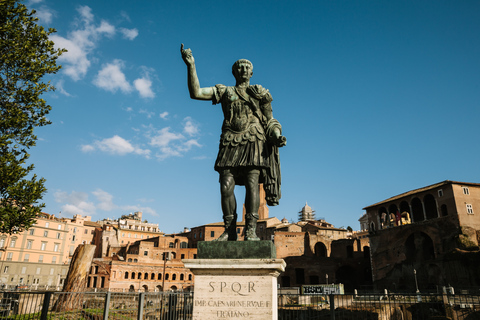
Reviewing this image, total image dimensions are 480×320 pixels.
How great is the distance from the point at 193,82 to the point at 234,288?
2732 mm

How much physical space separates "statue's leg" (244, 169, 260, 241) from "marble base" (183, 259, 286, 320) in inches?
17.9

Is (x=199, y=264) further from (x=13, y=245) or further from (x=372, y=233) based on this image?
(x=13, y=245)

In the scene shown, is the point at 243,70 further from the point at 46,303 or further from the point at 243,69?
the point at 46,303

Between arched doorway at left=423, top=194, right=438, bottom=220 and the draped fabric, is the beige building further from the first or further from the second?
arched doorway at left=423, top=194, right=438, bottom=220

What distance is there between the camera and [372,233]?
161 ft

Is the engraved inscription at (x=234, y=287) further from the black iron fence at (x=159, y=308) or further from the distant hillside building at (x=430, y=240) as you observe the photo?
the distant hillside building at (x=430, y=240)

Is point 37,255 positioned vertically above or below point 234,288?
above

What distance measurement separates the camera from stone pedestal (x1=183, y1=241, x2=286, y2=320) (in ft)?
12.4

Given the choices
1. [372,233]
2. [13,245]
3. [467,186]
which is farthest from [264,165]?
[13,245]

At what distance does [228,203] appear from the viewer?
451cm

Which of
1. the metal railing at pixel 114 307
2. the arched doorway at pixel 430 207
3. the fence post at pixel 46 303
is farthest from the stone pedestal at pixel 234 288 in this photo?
the arched doorway at pixel 430 207

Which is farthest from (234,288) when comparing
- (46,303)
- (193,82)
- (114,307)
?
(114,307)

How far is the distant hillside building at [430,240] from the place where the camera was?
36.4 meters

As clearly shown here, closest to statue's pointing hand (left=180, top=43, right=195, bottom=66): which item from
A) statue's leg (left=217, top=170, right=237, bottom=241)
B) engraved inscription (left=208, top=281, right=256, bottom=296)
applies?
statue's leg (left=217, top=170, right=237, bottom=241)
